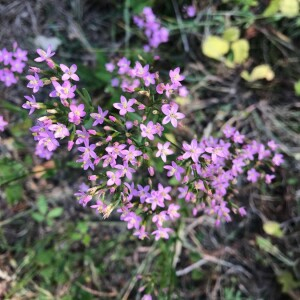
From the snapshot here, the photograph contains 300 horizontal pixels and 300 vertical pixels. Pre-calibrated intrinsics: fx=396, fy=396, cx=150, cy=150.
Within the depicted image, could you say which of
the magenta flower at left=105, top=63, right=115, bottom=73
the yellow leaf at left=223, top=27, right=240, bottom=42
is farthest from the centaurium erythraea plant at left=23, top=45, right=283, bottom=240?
the yellow leaf at left=223, top=27, right=240, bottom=42

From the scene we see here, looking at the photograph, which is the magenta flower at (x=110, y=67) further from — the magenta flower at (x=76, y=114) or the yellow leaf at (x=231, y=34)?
A: the magenta flower at (x=76, y=114)

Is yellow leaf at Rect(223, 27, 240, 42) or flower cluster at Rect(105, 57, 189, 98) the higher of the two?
flower cluster at Rect(105, 57, 189, 98)

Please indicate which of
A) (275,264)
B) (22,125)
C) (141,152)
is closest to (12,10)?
(22,125)

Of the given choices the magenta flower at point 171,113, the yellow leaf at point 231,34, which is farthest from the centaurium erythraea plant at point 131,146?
the yellow leaf at point 231,34

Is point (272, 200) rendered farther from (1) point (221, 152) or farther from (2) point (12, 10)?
(2) point (12, 10)

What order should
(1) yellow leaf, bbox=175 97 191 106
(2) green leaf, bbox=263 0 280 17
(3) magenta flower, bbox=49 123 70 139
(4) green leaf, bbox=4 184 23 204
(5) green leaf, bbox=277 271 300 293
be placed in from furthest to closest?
(1) yellow leaf, bbox=175 97 191 106 → (5) green leaf, bbox=277 271 300 293 → (2) green leaf, bbox=263 0 280 17 → (4) green leaf, bbox=4 184 23 204 → (3) magenta flower, bbox=49 123 70 139

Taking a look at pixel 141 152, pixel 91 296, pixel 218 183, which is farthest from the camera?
pixel 91 296

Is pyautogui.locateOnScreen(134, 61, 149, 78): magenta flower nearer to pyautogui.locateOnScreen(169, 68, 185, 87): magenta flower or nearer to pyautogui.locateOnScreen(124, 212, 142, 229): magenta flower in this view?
pyautogui.locateOnScreen(169, 68, 185, 87): magenta flower
